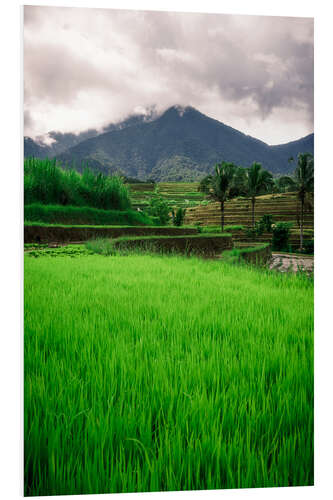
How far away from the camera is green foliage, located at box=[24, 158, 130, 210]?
385 centimetres

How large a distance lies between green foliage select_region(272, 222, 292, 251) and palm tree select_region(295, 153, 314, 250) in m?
0.46

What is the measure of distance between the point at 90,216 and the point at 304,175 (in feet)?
14.8

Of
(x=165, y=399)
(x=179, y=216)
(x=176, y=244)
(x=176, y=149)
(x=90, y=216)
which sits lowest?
(x=165, y=399)

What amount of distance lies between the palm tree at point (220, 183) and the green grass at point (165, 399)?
1521mm

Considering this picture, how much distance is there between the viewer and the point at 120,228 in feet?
20.2

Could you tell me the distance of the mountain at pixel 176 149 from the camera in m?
2.31

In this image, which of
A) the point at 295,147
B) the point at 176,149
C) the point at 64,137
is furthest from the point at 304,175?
the point at 176,149

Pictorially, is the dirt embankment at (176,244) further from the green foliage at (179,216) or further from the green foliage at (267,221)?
the green foliage at (267,221)

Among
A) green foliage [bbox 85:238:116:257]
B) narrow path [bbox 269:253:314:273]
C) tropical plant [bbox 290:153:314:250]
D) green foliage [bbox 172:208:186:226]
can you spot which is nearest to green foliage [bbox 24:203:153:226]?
green foliage [bbox 85:238:116:257]

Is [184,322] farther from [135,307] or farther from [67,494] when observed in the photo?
[67,494]

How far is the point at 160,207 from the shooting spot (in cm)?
452

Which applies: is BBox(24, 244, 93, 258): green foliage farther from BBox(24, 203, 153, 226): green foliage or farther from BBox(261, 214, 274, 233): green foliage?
BBox(261, 214, 274, 233): green foliage

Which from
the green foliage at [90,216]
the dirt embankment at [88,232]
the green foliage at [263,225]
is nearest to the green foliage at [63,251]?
the dirt embankment at [88,232]

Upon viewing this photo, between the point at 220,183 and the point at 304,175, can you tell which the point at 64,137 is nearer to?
the point at 220,183
